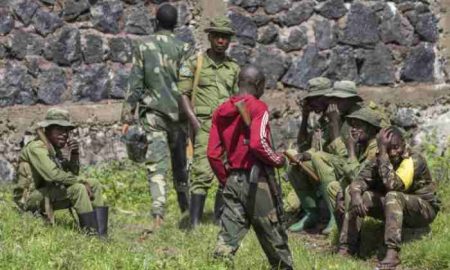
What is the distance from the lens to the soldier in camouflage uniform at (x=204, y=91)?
8.91 metres

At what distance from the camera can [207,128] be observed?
29.6 feet

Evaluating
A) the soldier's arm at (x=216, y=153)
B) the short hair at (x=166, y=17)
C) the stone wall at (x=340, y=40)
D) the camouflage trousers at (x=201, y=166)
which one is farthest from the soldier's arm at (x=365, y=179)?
the stone wall at (x=340, y=40)

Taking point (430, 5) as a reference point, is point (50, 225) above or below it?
below

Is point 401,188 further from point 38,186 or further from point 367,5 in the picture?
point 367,5

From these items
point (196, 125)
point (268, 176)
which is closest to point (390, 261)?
point (268, 176)

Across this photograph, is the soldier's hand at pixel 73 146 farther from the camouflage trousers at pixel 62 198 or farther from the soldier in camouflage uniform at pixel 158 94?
the soldier in camouflage uniform at pixel 158 94

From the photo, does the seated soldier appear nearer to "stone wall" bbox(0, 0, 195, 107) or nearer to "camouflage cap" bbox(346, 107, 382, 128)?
"camouflage cap" bbox(346, 107, 382, 128)

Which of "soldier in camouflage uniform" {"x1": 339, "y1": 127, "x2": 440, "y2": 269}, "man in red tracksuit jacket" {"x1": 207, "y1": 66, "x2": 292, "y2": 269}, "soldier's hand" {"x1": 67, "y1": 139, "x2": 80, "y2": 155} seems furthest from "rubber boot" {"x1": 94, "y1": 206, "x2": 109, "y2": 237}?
"soldier in camouflage uniform" {"x1": 339, "y1": 127, "x2": 440, "y2": 269}

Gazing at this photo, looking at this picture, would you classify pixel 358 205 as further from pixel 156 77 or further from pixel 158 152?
pixel 156 77

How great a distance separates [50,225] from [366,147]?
2654mm

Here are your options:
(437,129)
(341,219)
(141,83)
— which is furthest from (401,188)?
(437,129)

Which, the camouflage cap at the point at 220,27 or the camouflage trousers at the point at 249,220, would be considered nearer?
the camouflage trousers at the point at 249,220

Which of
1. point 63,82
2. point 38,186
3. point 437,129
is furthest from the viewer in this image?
point 437,129

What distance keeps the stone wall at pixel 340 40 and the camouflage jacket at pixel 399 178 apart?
3.82 meters
